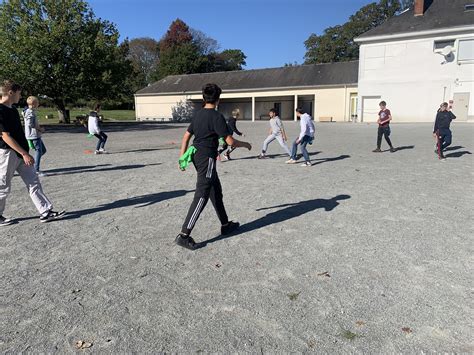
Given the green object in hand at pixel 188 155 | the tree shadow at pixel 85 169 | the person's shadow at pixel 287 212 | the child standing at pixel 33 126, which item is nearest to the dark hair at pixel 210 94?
the green object in hand at pixel 188 155

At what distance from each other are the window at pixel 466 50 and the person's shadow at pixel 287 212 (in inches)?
1171

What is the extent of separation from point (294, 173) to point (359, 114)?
27367 mm

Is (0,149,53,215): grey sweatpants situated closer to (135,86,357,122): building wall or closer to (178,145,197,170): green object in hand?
(178,145,197,170): green object in hand

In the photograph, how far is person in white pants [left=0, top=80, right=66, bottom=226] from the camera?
450 centimetres

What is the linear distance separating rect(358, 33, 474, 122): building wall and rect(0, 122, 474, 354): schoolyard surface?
2753cm

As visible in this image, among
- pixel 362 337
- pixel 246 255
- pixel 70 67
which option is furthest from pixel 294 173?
pixel 70 67

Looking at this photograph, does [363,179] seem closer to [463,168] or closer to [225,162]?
[463,168]

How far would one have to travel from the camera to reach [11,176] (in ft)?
15.7

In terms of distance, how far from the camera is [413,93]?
30797mm

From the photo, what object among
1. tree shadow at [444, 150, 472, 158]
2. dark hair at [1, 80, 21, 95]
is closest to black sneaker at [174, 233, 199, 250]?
dark hair at [1, 80, 21, 95]

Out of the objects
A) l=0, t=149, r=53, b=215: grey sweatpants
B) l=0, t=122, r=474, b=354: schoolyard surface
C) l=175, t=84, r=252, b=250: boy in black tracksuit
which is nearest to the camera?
l=0, t=122, r=474, b=354: schoolyard surface

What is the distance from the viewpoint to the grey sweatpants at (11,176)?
4.65 metres

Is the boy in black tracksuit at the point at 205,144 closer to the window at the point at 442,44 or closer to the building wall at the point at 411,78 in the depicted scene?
the building wall at the point at 411,78

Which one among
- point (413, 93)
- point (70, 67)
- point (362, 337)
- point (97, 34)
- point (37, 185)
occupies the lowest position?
point (362, 337)
